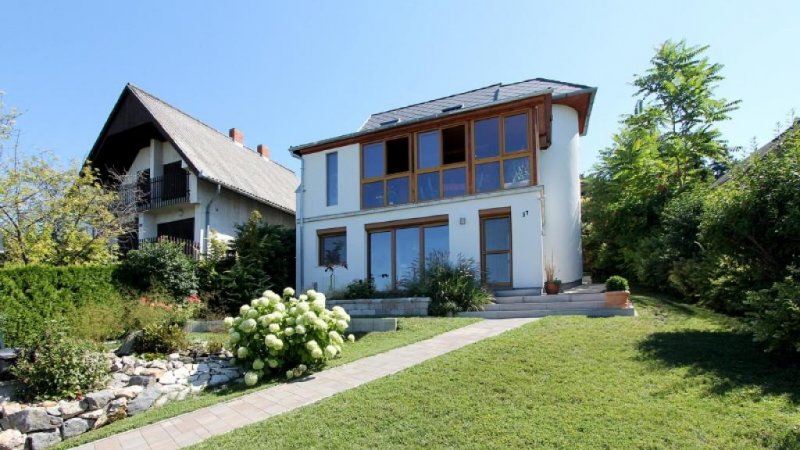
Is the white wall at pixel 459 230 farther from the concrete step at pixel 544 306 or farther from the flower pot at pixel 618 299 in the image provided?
the flower pot at pixel 618 299

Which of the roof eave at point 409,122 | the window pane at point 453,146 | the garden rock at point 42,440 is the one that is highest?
the roof eave at point 409,122

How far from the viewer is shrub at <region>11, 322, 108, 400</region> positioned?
6.62 m

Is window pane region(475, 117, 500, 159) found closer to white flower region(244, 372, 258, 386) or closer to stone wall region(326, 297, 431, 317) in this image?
stone wall region(326, 297, 431, 317)

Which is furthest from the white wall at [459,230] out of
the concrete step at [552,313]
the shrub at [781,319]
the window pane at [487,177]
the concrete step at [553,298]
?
the shrub at [781,319]

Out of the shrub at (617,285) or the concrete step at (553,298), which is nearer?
the shrub at (617,285)

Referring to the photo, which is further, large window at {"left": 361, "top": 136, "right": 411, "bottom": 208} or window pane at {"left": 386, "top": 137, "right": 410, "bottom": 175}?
window pane at {"left": 386, "top": 137, "right": 410, "bottom": 175}

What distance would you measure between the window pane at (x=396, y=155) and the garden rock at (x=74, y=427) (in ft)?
35.5

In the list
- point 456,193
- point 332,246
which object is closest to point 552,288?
point 456,193

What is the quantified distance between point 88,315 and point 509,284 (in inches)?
393

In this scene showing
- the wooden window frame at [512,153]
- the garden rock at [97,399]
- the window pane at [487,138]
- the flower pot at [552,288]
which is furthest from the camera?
the window pane at [487,138]

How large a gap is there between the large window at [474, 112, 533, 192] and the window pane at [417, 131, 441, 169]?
1.29 metres

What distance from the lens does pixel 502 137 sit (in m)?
13.9

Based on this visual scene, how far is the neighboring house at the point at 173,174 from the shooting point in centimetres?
1838

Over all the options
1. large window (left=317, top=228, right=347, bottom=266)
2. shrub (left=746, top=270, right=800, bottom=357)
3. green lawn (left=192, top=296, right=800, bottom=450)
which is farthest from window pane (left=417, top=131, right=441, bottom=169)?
shrub (left=746, top=270, right=800, bottom=357)
